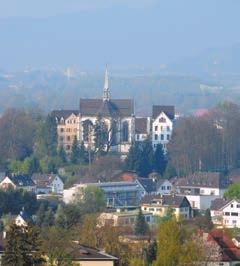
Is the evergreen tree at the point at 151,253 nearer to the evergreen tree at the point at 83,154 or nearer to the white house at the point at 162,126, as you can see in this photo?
the evergreen tree at the point at 83,154

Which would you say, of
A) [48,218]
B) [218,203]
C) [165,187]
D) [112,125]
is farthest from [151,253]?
[112,125]

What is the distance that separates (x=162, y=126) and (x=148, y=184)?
40.9 ft

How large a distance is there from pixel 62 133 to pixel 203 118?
6531mm

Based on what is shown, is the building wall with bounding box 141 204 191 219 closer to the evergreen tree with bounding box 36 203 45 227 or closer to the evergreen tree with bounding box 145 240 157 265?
the evergreen tree with bounding box 36 203 45 227

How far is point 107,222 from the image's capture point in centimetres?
3938

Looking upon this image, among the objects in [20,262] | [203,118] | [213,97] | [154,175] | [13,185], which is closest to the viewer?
[20,262]

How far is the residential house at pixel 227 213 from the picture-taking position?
49.0 meters

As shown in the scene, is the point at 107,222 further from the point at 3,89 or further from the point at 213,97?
the point at 3,89

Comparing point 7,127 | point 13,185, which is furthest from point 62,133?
point 13,185

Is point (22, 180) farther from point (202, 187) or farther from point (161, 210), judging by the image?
point (161, 210)

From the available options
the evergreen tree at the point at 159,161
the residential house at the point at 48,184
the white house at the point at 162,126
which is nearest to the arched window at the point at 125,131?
the white house at the point at 162,126

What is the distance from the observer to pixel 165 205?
5225 centimetres

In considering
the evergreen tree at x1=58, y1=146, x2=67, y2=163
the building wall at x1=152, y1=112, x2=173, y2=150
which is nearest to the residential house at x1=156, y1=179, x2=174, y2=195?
the evergreen tree at x1=58, y1=146, x2=67, y2=163

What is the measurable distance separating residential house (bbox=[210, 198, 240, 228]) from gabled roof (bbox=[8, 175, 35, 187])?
24.5 ft
